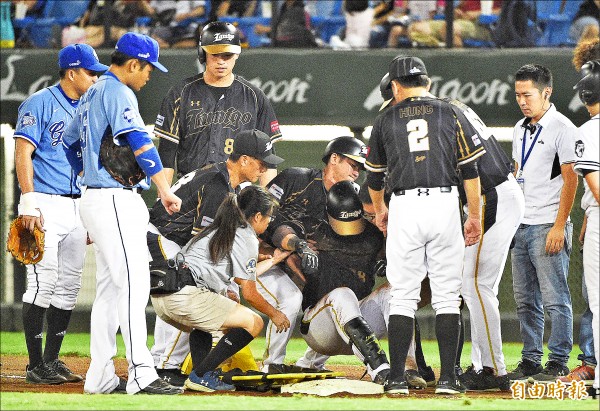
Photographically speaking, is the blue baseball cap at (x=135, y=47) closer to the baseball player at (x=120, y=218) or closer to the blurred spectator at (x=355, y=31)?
the baseball player at (x=120, y=218)

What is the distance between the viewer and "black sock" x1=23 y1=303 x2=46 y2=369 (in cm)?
707

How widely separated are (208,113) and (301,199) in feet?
2.84

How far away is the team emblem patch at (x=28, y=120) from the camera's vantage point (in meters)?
7.15

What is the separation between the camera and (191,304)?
6402 millimetres

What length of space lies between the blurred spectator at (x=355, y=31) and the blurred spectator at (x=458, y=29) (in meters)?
0.46

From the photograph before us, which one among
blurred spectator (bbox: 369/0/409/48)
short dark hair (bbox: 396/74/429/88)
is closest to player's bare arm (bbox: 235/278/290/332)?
short dark hair (bbox: 396/74/429/88)

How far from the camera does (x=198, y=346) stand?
6.69m

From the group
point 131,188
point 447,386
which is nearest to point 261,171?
point 131,188

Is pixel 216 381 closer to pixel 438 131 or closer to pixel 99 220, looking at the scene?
pixel 99 220

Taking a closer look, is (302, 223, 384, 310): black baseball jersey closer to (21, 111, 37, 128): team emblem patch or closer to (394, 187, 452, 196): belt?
(394, 187, 452, 196): belt

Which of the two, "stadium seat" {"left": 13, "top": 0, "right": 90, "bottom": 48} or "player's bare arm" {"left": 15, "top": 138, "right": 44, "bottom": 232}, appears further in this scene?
"stadium seat" {"left": 13, "top": 0, "right": 90, "bottom": 48}

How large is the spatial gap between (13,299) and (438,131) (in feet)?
23.1

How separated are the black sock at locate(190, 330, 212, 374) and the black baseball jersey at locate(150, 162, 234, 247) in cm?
71

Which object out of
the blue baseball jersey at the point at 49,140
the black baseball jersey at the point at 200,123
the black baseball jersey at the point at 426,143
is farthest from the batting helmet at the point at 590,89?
the blue baseball jersey at the point at 49,140
